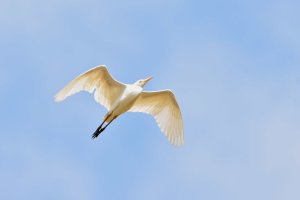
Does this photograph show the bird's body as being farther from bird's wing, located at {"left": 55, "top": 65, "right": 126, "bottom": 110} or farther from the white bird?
bird's wing, located at {"left": 55, "top": 65, "right": 126, "bottom": 110}

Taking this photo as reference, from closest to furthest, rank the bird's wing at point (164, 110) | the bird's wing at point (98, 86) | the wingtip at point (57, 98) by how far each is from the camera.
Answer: the wingtip at point (57, 98) < the bird's wing at point (98, 86) < the bird's wing at point (164, 110)

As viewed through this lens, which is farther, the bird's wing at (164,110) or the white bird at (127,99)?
the bird's wing at (164,110)

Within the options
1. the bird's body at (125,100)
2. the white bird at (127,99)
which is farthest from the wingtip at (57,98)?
the bird's body at (125,100)

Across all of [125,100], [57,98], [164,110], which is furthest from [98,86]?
[164,110]

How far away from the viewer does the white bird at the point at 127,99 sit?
111 feet

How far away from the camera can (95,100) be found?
34594 millimetres

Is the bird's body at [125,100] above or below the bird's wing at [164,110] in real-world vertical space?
below

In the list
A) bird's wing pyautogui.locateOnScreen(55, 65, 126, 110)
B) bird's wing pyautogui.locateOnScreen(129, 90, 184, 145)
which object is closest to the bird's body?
bird's wing pyautogui.locateOnScreen(55, 65, 126, 110)

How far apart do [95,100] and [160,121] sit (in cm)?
269

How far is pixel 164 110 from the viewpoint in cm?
3584

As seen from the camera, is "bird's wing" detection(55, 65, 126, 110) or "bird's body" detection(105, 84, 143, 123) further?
"bird's body" detection(105, 84, 143, 123)

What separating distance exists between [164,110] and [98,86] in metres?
2.83

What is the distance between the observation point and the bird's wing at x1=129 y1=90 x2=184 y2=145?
35500 mm

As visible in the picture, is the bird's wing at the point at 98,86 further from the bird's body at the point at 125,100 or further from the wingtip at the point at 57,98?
the bird's body at the point at 125,100
